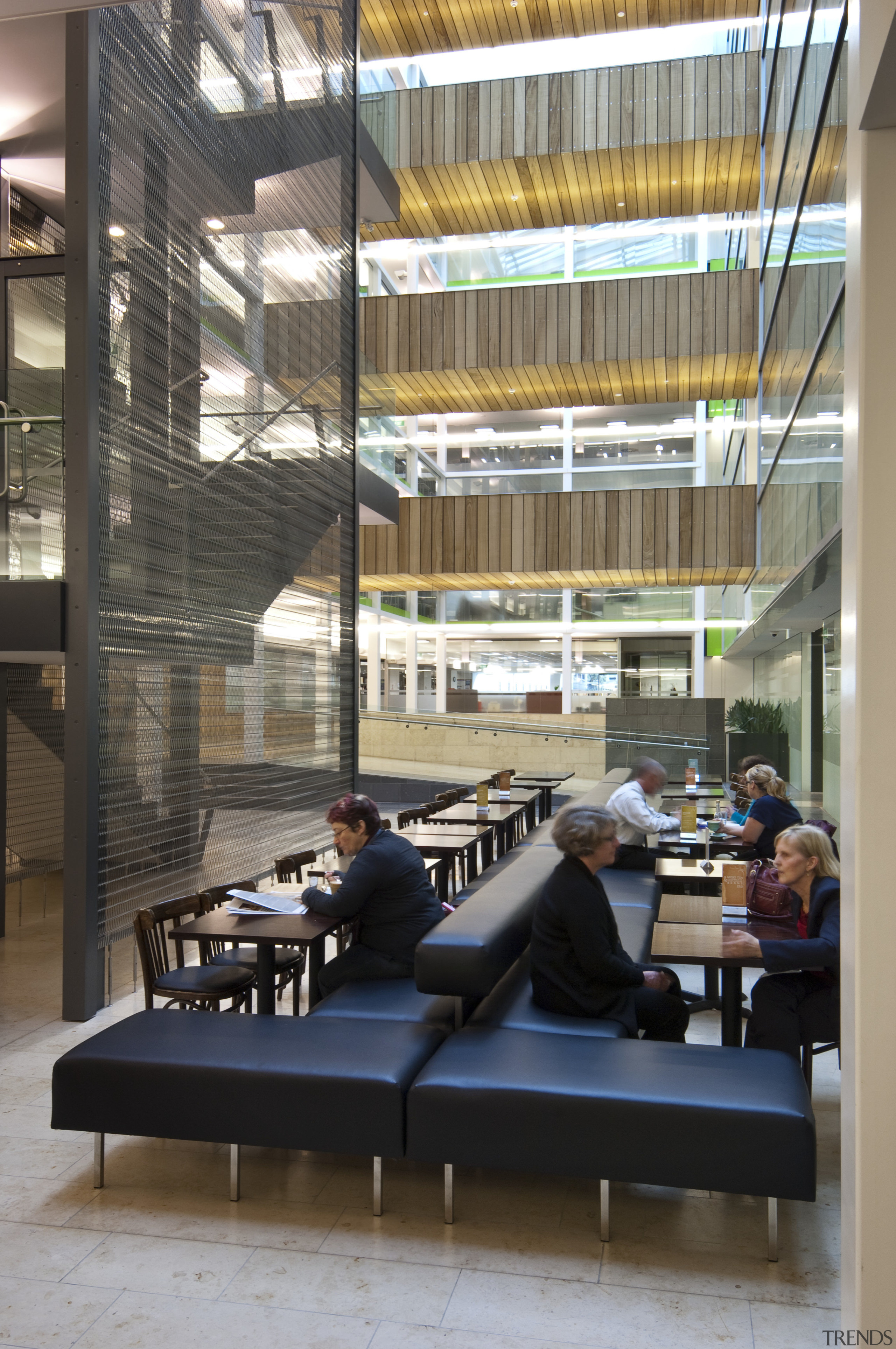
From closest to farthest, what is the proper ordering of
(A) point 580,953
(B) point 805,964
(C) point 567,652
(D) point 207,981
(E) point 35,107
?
(B) point 805,964 → (A) point 580,953 → (D) point 207,981 → (E) point 35,107 → (C) point 567,652

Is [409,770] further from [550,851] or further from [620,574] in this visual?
[550,851]

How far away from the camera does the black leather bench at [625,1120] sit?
316 centimetres

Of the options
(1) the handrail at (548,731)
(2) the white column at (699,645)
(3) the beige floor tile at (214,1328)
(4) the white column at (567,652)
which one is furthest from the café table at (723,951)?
(4) the white column at (567,652)

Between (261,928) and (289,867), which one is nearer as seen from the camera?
(261,928)

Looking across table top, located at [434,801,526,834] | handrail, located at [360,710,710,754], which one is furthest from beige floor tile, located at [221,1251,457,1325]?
handrail, located at [360,710,710,754]

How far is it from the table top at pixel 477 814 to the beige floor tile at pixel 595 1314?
501 centimetres

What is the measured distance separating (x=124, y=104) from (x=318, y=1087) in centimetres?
592

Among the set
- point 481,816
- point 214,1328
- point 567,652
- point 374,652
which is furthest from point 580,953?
point 374,652

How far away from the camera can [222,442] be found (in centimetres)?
775

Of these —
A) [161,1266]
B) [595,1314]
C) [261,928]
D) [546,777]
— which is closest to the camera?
[595,1314]

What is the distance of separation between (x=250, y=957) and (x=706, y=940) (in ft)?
7.91

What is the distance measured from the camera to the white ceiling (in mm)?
7016

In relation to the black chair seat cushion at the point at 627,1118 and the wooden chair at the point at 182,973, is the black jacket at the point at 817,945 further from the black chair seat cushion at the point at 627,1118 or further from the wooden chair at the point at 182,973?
the wooden chair at the point at 182,973

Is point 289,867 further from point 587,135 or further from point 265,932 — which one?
point 587,135
